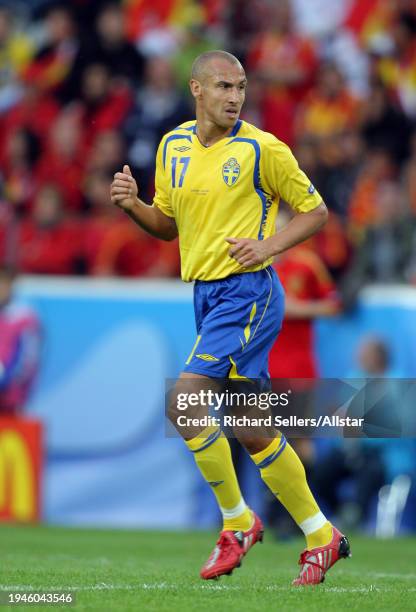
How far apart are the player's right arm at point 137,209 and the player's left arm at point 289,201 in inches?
23.2

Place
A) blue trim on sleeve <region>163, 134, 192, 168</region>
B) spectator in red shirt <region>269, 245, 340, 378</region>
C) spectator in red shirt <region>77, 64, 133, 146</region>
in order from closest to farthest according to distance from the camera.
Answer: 1. blue trim on sleeve <region>163, 134, 192, 168</region>
2. spectator in red shirt <region>269, 245, 340, 378</region>
3. spectator in red shirt <region>77, 64, 133, 146</region>

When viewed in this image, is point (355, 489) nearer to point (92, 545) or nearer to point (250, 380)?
point (92, 545)

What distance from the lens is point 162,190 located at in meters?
6.17

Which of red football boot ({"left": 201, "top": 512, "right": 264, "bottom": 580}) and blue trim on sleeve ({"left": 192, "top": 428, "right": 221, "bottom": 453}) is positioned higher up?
blue trim on sleeve ({"left": 192, "top": 428, "right": 221, "bottom": 453})

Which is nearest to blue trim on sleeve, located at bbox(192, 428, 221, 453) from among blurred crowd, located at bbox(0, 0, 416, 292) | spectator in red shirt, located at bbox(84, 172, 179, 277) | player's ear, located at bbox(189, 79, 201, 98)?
player's ear, located at bbox(189, 79, 201, 98)

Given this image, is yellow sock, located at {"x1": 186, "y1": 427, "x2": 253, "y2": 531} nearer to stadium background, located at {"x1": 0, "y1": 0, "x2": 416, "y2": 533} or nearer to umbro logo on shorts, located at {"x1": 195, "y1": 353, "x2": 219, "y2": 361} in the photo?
umbro logo on shorts, located at {"x1": 195, "y1": 353, "x2": 219, "y2": 361}

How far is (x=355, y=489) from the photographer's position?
33.0 ft

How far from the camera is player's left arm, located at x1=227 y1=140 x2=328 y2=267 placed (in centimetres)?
571

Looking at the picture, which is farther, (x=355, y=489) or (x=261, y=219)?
(x=355, y=489)

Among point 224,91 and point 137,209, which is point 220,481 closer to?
point 137,209

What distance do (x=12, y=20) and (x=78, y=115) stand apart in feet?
6.42

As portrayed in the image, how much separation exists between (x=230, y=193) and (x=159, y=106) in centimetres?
770

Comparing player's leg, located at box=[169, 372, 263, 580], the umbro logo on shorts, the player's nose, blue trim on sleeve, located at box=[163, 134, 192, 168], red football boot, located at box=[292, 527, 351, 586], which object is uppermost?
the player's nose

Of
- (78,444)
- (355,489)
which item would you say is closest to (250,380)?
(355,489)
